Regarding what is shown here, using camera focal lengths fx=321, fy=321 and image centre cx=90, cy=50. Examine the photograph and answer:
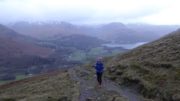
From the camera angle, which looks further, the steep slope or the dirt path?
the dirt path

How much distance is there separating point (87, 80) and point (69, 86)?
352 cm

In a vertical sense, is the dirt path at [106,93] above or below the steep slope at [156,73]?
below

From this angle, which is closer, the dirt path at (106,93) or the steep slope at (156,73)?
the steep slope at (156,73)

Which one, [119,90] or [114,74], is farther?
[114,74]

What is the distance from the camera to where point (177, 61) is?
3684 centimetres

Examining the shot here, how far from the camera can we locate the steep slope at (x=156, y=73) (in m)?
29.2

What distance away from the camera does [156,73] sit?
35031 millimetres

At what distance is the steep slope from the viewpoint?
29211 millimetres

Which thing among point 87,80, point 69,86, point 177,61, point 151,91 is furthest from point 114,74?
point 151,91

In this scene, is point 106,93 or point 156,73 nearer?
point 106,93

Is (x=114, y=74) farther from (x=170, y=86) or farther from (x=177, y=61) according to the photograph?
(x=170, y=86)

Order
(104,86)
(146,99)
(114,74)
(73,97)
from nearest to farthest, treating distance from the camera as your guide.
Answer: (146,99)
(73,97)
(104,86)
(114,74)

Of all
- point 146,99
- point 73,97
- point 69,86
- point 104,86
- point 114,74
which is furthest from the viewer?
point 114,74

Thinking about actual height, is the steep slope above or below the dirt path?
above
